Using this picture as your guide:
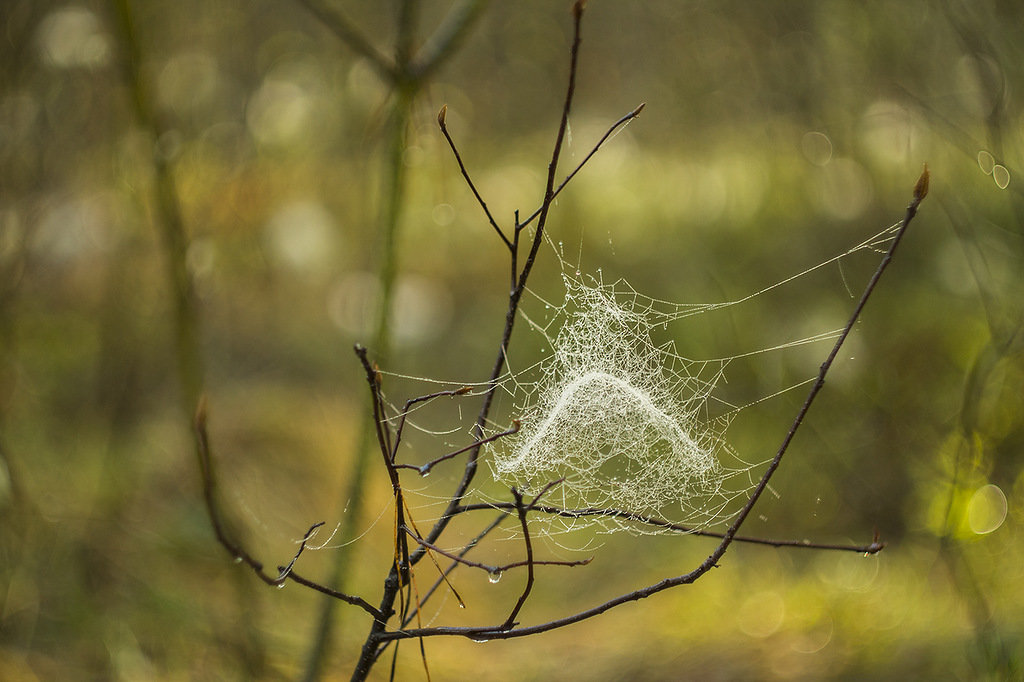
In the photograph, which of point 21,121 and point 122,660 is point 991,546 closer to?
point 122,660

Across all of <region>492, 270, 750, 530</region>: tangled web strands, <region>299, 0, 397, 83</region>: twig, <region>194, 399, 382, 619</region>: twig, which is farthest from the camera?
<region>299, 0, 397, 83</region>: twig

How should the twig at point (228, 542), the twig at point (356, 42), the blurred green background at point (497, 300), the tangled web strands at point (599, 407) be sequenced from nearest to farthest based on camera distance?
the twig at point (228, 542), the tangled web strands at point (599, 407), the twig at point (356, 42), the blurred green background at point (497, 300)

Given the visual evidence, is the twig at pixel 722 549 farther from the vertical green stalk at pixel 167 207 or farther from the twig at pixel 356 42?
the twig at pixel 356 42

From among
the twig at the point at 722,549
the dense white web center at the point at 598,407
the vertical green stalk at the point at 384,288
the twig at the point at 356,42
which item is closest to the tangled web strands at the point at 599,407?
the dense white web center at the point at 598,407

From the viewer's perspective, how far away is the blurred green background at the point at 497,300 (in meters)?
1.70

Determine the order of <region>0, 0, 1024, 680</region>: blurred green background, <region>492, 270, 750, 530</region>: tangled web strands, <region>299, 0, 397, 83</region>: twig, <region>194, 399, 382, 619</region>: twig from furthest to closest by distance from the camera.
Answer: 1. <region>0, 0, 1024, 680</region>: blurred green background
2. <region>299, 0, 397, 83</region>: twig
3. <region>492, 270, 750, 530</region>: tangled web strands
4. <region>194, 399, 382, 619</region>: twig

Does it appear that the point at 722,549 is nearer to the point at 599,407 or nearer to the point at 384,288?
the point at 599,407

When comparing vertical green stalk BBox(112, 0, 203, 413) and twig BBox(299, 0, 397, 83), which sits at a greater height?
twig BBox(299, 0, 397, 83)

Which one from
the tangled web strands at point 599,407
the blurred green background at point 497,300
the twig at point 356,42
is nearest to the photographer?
the tangled web strands at point 599,407

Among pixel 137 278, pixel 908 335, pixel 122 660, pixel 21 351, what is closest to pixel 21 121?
pixel 137 278

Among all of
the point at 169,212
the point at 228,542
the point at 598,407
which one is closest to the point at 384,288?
the point at 169,212

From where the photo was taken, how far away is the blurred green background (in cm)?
170

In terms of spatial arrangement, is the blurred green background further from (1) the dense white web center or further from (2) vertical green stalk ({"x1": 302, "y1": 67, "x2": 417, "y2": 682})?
(1) the dense white web center

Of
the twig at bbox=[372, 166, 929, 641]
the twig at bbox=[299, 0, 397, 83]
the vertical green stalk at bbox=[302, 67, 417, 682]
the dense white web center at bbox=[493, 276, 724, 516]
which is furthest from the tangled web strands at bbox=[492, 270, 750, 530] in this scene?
the twig at bbox=[299, 0, 397, 83]
